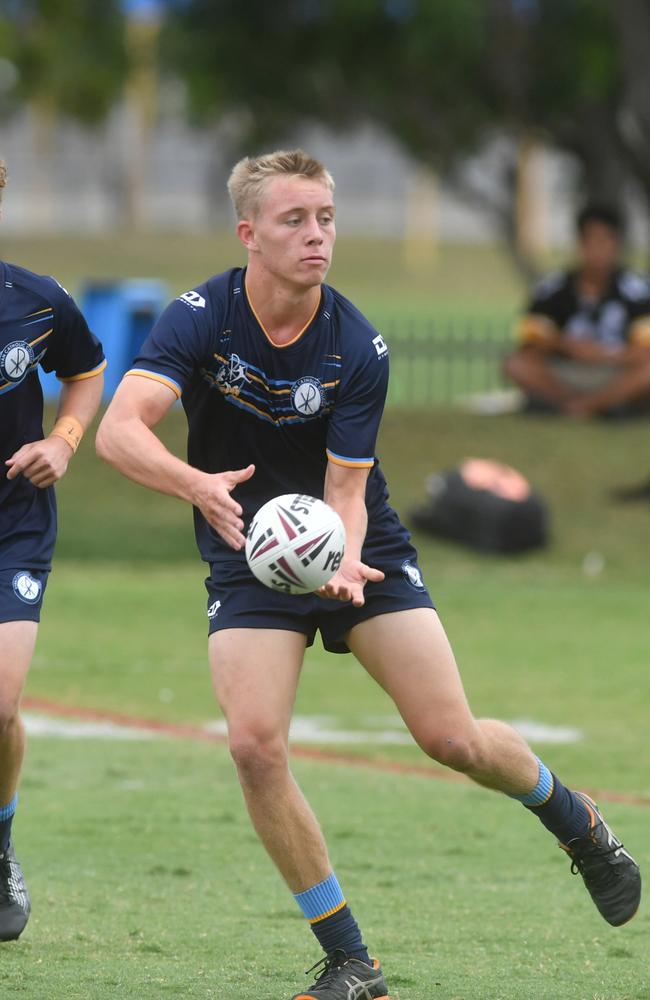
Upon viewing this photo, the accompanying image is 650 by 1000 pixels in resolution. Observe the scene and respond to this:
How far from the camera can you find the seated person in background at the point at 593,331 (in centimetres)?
1659

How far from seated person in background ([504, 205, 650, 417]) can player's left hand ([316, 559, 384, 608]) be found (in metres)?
11.3

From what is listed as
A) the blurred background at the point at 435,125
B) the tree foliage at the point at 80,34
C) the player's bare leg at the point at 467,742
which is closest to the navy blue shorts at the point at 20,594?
the player's bare leg at the point at 467,742

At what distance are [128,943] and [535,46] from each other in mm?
17048

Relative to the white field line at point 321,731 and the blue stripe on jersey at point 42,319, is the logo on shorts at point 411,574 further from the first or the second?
the white field line at point 321,731

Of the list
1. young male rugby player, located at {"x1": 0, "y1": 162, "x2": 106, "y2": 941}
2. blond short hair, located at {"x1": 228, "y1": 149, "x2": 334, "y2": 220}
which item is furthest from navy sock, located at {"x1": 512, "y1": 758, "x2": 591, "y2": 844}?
blond short hair, located at {"x1": 228, "y1": 149, "x2": 334, "y2": 220}

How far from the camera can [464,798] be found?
8664 mm

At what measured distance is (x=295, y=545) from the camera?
16.4 feet

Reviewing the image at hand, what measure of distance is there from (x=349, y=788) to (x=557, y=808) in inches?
121

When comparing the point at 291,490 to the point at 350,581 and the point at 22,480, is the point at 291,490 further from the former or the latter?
the point at 22,480

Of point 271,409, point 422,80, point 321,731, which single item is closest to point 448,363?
point 422,80

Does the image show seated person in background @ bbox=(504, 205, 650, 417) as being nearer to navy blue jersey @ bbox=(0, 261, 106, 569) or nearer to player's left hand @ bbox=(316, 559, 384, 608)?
navy blue jersey @ bbox=(0, 261, 106, 569)

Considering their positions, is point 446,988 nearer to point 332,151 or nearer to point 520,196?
point 520,196

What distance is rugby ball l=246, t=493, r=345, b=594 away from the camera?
16.4ft

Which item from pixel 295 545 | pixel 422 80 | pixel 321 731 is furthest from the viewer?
pixel 422 80
